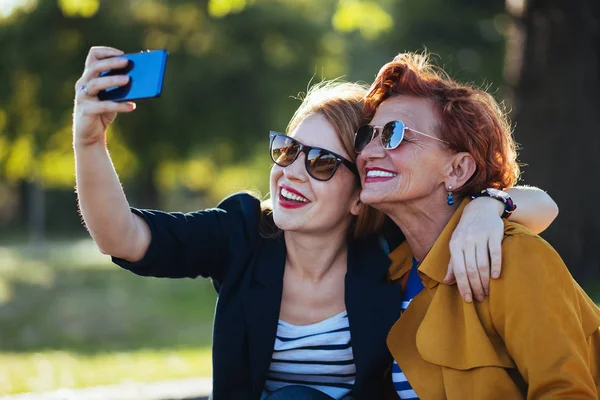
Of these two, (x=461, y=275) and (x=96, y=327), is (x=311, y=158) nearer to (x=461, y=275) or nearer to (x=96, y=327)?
(x=461, y=275)

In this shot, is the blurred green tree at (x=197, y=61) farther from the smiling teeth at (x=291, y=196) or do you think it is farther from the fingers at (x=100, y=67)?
the fingers at (x=100, y=67)

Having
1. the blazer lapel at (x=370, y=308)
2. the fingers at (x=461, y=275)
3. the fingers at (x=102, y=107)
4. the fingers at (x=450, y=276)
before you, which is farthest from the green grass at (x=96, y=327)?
the fingers at (x=102, y=107)

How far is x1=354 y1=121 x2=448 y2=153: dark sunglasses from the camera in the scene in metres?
3.26

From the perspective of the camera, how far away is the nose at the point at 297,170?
334cm

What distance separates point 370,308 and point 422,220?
435 millimetres

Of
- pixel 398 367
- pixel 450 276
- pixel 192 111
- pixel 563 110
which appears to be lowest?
pixel 398 367

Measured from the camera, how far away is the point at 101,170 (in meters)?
2.84

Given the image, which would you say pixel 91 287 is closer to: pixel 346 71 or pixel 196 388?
pixel 196 388

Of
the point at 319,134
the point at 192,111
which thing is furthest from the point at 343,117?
the point at 192,111

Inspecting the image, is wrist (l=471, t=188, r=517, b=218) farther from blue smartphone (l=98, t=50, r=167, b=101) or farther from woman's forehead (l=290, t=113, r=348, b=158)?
blue smartphone (l=98, t=50, r=167, b=101)

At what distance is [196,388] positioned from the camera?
475 centimetres

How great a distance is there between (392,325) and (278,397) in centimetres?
55

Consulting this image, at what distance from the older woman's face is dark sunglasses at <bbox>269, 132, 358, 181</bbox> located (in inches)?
5.5

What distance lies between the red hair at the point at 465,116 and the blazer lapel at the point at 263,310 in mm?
857
